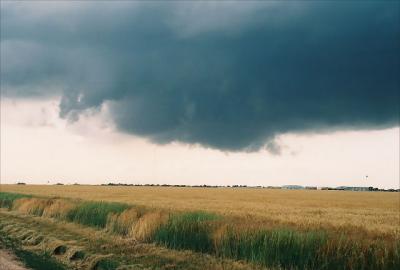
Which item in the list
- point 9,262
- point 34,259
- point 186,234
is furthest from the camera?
point 186,234

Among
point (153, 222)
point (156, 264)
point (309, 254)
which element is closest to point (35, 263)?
point (156, 264)

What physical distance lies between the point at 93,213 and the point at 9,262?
1244 centimetres

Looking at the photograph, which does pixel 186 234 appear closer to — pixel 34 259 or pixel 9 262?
pixel 34 259

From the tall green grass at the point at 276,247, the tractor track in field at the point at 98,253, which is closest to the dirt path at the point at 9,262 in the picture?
the tractor track in field at the point at 98,253

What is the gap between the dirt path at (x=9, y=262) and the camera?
15.9 m

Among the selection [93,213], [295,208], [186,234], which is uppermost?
[295,208]

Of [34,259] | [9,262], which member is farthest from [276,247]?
[9,262]

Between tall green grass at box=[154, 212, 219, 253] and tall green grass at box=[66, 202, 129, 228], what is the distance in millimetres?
6833

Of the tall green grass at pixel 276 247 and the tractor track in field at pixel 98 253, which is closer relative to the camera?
the tall green grass at pixel 276 247

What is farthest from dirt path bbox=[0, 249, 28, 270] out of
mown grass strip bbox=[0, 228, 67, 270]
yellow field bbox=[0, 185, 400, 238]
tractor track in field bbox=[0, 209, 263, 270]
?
yellow field bbox=[0, 185, 400, 238]

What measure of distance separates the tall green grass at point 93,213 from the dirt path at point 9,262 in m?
8.83

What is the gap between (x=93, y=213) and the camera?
2942 cm

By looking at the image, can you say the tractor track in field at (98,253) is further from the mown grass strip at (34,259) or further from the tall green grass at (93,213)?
the tall green grass at (93,213)

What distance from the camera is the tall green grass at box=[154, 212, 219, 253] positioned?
63.7 ft
